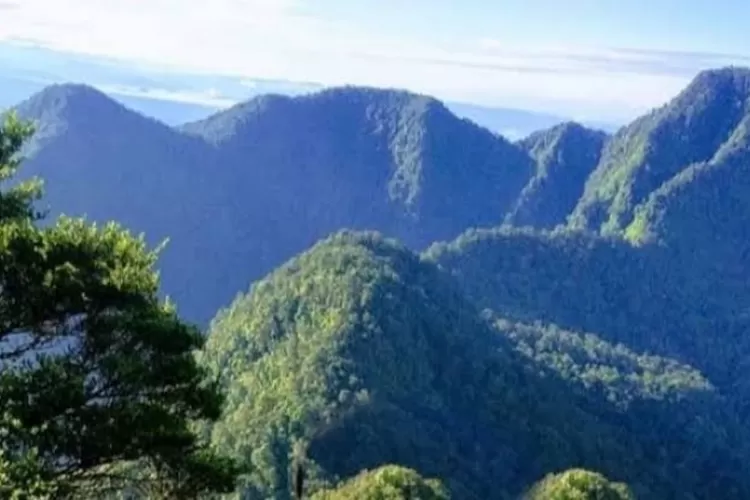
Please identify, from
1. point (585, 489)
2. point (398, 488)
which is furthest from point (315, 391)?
point (585, 489)

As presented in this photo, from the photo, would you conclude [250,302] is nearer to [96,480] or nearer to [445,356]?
[445,356]

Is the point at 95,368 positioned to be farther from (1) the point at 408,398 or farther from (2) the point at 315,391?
(1) the point at 408,398

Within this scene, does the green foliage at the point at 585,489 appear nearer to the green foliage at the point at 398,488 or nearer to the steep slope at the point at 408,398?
the green foliage at the point at 398,488

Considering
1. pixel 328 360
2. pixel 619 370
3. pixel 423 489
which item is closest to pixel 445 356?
pixel 328 360

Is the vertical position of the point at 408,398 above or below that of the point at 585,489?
below

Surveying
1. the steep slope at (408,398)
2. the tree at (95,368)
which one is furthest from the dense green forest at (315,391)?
the steep slope at (408,398)

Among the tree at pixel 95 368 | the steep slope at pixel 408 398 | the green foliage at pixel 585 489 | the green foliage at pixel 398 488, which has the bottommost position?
the steep slope at pixel 408 398

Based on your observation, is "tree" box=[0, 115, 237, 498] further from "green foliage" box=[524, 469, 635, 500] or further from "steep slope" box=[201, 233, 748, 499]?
"steep slope" box=[201, 233, 748, 499]
